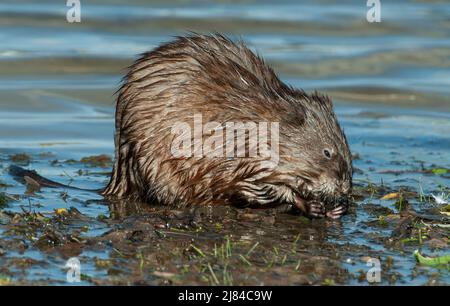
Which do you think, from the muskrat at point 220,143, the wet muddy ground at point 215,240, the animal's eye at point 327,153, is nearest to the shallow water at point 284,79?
the wet muddy ground at point 215,240

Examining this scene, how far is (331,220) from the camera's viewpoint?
6359 mm

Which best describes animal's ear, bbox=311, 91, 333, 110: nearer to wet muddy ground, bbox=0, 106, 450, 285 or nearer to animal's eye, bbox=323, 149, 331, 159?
animal's eye, bbox=323, 149, 331, 159

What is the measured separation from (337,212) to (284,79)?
569 cm

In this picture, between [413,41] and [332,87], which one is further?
[413,41]

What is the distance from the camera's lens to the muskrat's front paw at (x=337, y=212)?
6.36m

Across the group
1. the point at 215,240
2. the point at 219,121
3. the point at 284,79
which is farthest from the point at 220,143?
the point at 284,79

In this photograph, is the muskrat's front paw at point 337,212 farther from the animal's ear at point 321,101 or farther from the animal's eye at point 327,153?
the animal's ear at point 321,101

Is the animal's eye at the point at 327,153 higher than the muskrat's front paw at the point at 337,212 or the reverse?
higher

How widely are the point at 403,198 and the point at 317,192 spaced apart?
0.77m

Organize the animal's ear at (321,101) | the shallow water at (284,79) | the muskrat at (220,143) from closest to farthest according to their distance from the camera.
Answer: the shallow water at (284,79) → the muskrat at (220,143) → the animal's ear at (321,101)

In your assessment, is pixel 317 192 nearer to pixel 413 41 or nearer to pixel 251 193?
pixel 251 193

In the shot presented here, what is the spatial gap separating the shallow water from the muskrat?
0.17 meters

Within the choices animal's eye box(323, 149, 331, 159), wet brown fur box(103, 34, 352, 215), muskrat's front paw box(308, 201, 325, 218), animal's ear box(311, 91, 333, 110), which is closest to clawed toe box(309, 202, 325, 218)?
muskrat's front paw box(308, 201, 325, 218)
